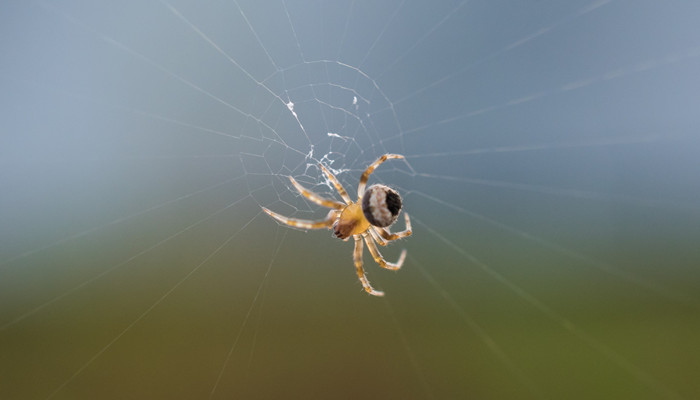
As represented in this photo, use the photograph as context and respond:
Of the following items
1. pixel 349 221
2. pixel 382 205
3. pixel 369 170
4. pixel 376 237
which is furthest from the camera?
pixel 376 237

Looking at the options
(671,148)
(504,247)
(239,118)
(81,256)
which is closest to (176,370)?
(81,256)

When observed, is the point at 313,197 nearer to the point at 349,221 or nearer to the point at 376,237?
the point at 349,221

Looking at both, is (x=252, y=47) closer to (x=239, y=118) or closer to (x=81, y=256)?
(x=239, y=118)

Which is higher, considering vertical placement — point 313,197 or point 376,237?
point 313,197

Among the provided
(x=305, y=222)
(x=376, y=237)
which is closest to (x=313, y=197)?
(x=305, y=222)

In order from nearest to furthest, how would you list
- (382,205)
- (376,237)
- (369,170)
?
(382,205) < (369,170) < (376,237)

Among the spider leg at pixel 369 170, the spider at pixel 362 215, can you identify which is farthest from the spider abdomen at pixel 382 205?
the spider leg at pixel 369 170

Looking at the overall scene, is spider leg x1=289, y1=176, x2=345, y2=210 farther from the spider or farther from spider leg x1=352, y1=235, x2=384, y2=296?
spider leg x1=352, y1=235, x2=384, y2=296

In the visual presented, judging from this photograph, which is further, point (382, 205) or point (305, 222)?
point (305, 222)
